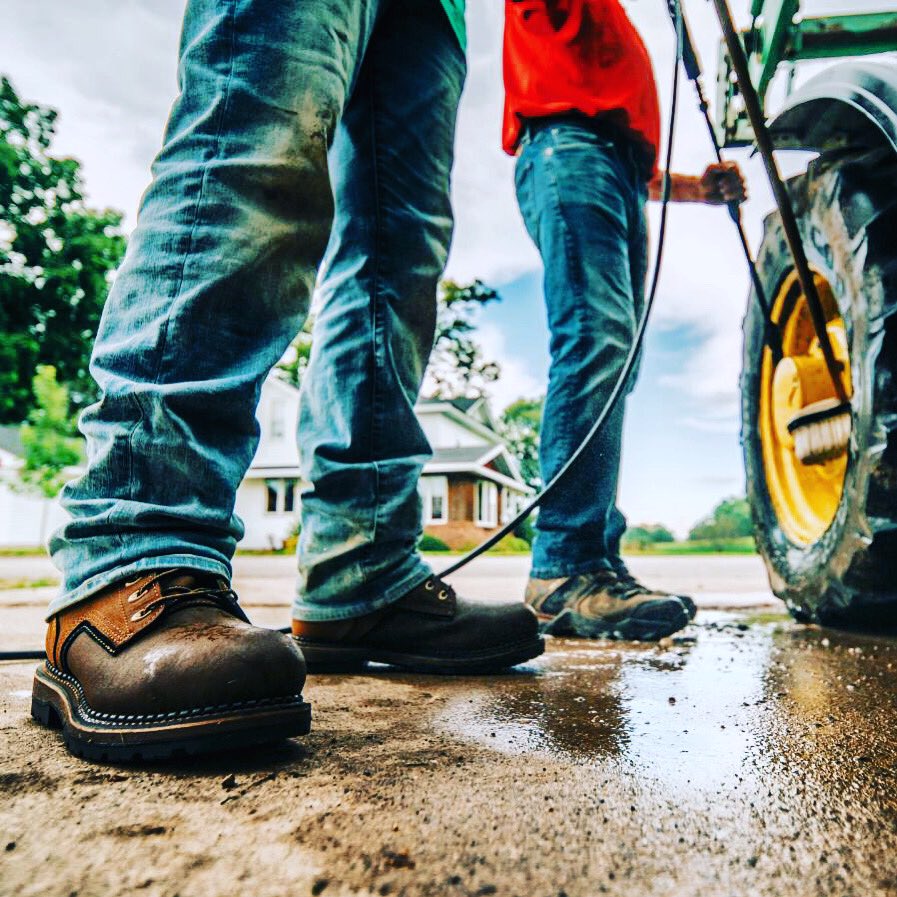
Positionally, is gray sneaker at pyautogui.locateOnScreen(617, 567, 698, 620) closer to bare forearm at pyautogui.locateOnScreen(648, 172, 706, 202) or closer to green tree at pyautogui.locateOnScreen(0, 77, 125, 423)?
bare forearm at pyautogui.locateOnScreen(648, 172, 706, 202)

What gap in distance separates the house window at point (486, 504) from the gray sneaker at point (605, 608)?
20.2 meters

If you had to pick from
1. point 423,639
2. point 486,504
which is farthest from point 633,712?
point 486,504

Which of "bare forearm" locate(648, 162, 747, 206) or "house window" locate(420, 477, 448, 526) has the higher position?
"bare forearm" locate(648, 162, 747, 206)

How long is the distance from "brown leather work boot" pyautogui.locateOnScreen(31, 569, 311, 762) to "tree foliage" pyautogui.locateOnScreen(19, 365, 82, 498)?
21859 millimetres

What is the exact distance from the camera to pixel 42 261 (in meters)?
20.1

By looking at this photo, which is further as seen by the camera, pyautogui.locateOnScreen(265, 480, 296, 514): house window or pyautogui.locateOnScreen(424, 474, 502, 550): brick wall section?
pyautogui.locateOnScreen(265, 480, 296, 514): house window

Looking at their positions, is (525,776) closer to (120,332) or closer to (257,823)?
(257,823)

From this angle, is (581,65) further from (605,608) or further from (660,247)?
(605,608)

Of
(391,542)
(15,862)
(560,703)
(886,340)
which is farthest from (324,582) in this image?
(886,340)

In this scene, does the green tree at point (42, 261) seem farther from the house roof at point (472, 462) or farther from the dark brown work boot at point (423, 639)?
the dark brown work boot at point (423, 639)

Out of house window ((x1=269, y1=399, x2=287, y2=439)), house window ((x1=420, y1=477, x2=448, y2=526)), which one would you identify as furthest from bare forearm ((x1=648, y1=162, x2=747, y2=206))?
house window ((x1=269, y1=399, x2=287, y2=439))

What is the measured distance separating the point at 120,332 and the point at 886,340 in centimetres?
147

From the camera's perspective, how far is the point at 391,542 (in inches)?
55.4

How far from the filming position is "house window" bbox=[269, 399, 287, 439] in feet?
77.9
